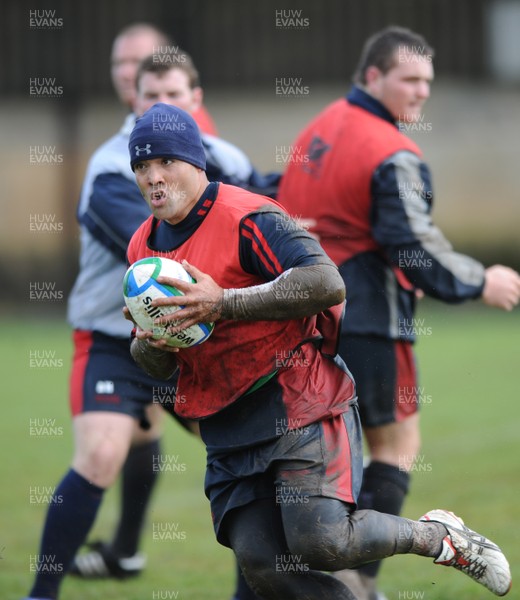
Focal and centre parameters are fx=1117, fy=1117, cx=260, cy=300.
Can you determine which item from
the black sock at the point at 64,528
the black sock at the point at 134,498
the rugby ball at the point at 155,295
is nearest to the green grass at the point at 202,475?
the black sock at the point at 134,498

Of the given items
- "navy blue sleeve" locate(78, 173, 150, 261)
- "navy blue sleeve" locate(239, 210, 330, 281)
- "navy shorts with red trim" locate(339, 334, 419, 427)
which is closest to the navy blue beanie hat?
"navy blue sleeve" locate(239, 210, 330, 281)

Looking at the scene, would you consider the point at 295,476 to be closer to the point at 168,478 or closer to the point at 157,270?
the point at 157,270

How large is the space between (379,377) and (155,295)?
1.78 metres

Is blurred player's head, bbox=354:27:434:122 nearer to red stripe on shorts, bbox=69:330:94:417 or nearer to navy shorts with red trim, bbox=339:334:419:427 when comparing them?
navy shorts with red trim, bbox=339:334:419:427

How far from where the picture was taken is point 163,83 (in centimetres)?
563

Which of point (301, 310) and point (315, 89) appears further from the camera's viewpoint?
point (315, 89)

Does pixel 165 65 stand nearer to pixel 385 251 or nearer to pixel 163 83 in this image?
pixel 163 83

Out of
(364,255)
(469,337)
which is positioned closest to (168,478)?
(364,255)

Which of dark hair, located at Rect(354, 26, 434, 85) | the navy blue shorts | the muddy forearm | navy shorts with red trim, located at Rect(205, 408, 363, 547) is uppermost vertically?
dark hair, located at Rect(354, 26, 434, 85)

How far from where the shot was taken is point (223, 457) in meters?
4.16

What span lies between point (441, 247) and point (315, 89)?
1542 centimetres

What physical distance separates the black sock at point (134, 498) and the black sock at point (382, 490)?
1388mm

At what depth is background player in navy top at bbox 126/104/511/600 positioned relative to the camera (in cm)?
389

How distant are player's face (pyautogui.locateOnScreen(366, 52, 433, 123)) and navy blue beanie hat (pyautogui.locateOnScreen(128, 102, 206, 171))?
172cm
